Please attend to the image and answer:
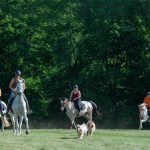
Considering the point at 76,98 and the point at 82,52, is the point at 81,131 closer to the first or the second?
the point at 76,98

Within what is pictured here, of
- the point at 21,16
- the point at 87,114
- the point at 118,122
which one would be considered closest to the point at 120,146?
the point at 87,114

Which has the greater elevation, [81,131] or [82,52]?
[82,52]

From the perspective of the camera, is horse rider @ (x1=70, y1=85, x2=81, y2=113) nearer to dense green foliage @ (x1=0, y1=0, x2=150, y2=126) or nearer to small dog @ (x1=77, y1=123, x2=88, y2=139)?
small dog @ (x1=77, y1=123, x2=88, y2=139)

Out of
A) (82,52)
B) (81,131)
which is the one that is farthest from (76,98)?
(82,52)

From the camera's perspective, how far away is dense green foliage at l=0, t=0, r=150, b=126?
160 ft

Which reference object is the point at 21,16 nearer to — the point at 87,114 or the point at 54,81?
the point at 54,81

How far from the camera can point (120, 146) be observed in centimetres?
2012

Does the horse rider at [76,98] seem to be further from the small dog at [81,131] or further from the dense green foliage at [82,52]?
the dense green foliage at [82,52]

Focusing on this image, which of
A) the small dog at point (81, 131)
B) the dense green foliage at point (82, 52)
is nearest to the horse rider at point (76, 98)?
the small dog at point (81, 131)

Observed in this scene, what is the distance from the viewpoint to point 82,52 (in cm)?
5066

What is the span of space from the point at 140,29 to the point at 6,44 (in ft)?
32.6

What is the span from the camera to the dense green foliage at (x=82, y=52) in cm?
4881

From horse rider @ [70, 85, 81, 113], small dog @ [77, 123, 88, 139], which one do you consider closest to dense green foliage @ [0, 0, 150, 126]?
horse rider @ [70, 85, 81, 113]

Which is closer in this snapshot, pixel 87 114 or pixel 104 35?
pixel 87 114
